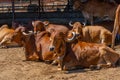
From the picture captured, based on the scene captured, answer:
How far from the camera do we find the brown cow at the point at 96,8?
1554cm

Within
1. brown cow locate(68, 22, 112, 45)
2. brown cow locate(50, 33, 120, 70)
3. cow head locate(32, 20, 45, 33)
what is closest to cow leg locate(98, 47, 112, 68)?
brown cow locate(50, 33, 120, 70)

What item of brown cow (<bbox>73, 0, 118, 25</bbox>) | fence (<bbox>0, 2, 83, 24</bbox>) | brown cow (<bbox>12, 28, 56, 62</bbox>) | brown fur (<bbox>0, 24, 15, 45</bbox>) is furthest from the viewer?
→ fence (<bbox>0, 2, 83, 24</bbox>)


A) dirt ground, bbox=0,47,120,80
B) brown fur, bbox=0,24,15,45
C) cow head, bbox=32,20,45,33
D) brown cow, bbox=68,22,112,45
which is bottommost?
dirt ground, bbox=0,47,120,80

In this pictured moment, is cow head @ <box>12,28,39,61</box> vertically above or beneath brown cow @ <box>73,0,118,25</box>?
beneath

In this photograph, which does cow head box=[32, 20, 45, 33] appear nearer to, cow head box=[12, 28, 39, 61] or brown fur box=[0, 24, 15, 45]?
cow head box=[12, 28, 39, 61]

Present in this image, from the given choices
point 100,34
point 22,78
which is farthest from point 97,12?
point 22,78

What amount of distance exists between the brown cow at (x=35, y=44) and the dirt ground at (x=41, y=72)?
23 centimetres

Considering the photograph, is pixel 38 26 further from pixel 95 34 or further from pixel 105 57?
pixel 105 57

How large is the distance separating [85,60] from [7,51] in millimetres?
3676

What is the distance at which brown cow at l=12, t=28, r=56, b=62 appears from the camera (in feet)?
36.9

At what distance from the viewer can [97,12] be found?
16.1 m

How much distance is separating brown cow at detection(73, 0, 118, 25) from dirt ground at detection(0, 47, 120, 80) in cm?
531

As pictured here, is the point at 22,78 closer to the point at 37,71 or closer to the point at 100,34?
the point at 37,71

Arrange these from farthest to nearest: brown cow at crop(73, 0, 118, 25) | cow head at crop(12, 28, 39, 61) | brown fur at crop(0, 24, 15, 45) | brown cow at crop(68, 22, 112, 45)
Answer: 1. brown cow at crop(73, 0, 118, 25)
2. brown fur at crop(0, 24, 15, 45)
3. brown cow at crop(68, 22, 112, 45)
4. cow head at crop(12, 28, 39, 61)
